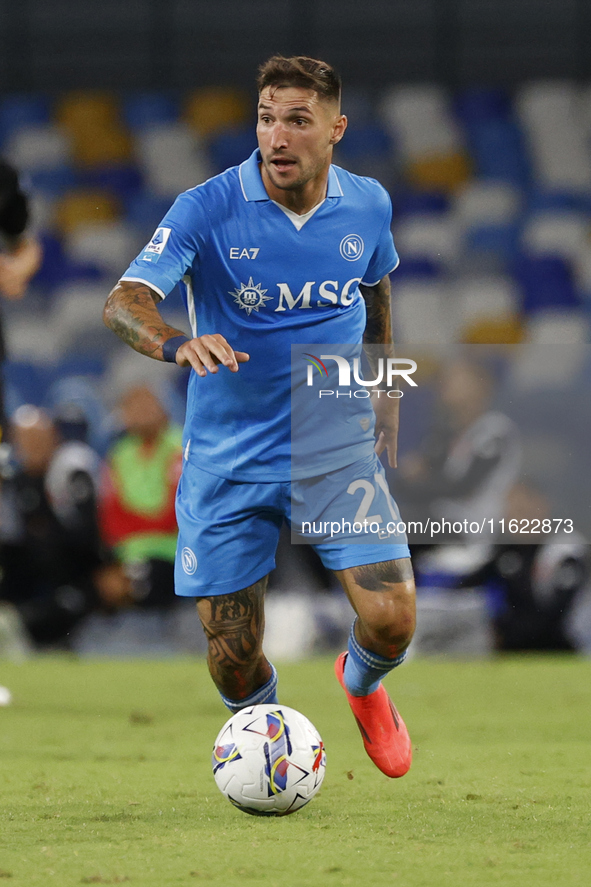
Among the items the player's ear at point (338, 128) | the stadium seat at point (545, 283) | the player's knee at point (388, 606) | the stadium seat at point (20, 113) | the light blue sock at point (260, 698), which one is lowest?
the stadium seat at point (545, 283)

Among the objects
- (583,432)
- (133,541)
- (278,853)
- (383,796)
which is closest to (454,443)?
(583,432)

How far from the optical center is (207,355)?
3.04 m

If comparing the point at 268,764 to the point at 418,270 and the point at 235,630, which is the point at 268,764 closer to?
the point at 235,630

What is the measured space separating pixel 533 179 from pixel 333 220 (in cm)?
890

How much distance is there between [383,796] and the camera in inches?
157

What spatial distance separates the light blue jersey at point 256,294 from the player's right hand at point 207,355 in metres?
0.60

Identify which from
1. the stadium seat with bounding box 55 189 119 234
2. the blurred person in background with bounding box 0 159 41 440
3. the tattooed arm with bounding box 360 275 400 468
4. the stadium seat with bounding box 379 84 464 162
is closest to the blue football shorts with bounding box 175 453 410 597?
the tattooed arm with bounding box 360 275 400 468

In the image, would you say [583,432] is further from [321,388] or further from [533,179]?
[321,388]

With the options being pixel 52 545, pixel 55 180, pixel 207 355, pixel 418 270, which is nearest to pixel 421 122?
pixel 418 270

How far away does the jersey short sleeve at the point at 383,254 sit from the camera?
3974 millimetres

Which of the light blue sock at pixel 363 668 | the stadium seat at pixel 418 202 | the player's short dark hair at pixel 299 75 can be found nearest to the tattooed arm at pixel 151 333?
the player's short dark hair at pixel 299 75

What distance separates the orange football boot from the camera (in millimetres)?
3930

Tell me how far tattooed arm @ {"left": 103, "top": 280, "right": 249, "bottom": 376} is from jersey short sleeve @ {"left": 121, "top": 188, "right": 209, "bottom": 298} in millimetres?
37

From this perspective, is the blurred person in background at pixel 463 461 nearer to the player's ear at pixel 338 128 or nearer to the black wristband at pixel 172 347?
the player's ear at pixel 338 128
